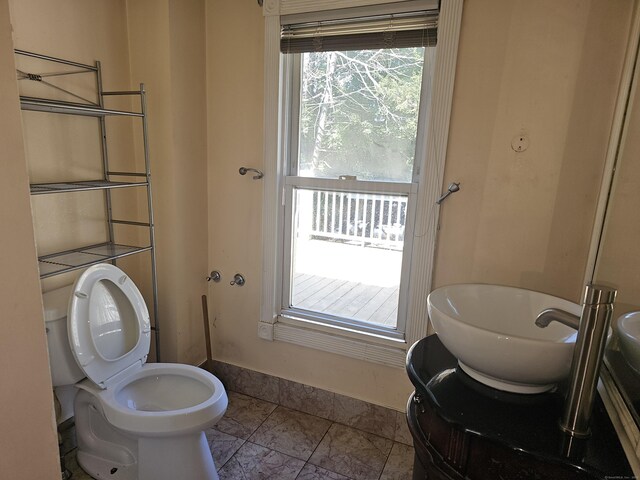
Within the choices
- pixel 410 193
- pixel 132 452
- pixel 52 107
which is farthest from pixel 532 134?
pixel 132 452

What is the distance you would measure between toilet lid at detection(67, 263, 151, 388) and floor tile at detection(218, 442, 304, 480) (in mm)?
618

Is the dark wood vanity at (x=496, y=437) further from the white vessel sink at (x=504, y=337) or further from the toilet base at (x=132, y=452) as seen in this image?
the toilet base at (x=132, y=452)

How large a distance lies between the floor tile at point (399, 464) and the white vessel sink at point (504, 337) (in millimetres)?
926

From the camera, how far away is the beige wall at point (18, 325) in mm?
812

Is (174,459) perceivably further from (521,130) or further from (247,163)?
(521,130)

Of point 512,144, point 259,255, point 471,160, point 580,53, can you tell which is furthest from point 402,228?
point 580,53

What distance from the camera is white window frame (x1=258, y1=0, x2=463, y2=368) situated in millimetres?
1641

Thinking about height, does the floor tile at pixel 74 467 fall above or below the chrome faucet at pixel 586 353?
below

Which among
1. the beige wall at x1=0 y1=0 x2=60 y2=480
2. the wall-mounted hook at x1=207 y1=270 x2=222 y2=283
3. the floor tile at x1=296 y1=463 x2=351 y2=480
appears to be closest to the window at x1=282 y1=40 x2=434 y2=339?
the wall-mounted hook at x1=207 y1=270 x2=222 y2=283

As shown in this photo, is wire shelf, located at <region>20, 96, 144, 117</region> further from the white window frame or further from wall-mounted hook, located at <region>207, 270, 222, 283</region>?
wall-mounted hook, located at <region>207, 270, 222, 283</region>

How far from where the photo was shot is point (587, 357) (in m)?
0.78

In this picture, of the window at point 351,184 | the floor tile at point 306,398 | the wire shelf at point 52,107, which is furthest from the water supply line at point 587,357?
the wire shelf at point 52,107

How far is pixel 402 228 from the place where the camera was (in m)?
1.90

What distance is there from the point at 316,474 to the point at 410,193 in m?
1.32
